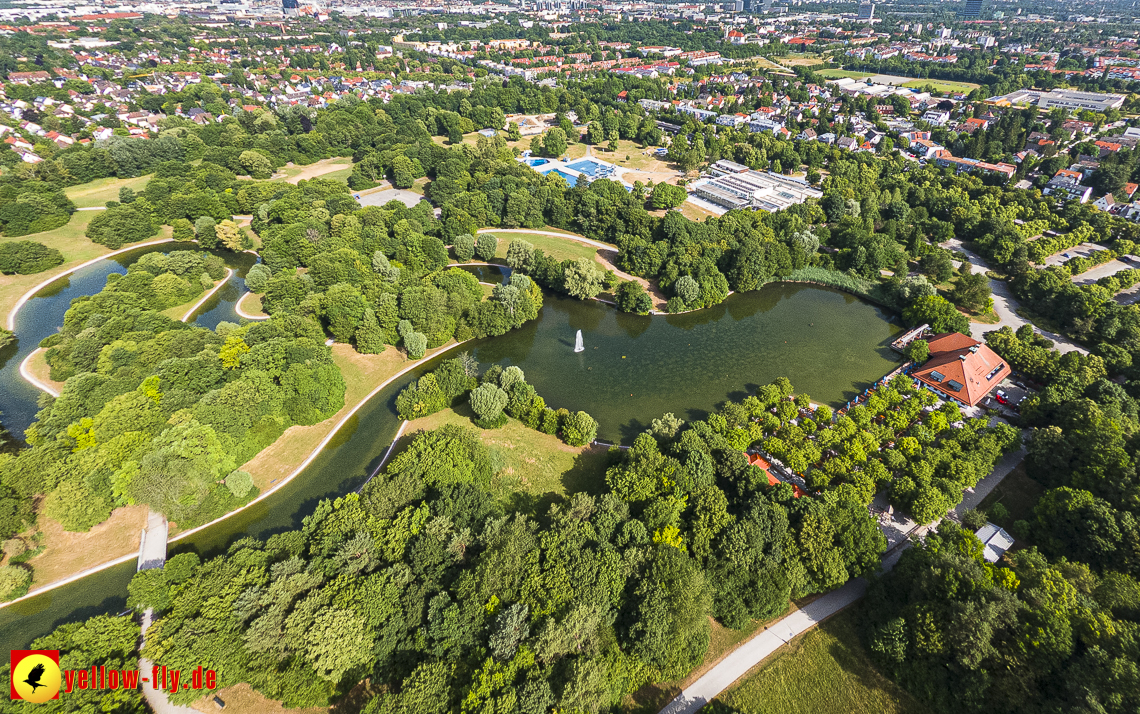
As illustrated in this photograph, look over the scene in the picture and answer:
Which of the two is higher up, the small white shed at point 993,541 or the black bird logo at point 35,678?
the black bird logo at point 35,678

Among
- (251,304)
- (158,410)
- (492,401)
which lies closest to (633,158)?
(251,304)

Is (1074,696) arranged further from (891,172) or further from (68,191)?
(68,191)

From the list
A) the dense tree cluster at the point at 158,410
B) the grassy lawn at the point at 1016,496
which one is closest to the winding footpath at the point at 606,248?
the grassy lawn at the point at 1016,496

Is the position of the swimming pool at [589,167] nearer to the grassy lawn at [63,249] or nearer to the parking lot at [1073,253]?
the parking lot at [1073,253]

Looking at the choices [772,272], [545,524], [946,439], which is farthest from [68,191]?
[946,439]

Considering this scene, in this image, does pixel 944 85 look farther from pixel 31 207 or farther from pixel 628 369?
pixel 31 207
